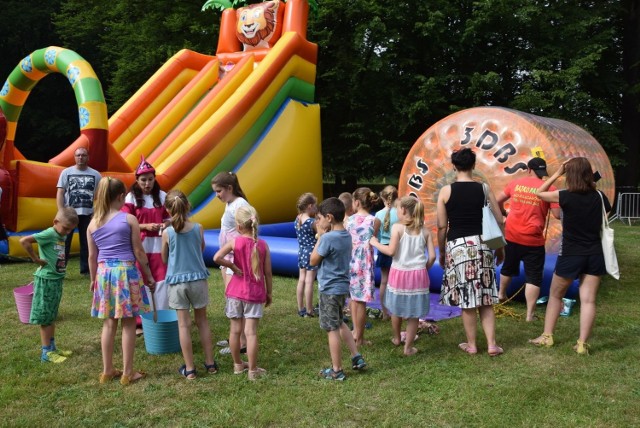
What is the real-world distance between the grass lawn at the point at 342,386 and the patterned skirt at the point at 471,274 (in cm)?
41

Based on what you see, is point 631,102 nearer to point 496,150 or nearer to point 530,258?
point 496,150

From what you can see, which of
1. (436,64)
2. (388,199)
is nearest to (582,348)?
(388,199)

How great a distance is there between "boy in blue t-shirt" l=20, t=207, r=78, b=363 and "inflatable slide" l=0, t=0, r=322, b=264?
403cm

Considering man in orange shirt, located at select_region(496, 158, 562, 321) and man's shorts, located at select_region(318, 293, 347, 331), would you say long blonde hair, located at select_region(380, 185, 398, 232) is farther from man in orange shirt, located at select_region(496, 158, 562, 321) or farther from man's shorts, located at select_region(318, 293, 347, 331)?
man's shorts, located at select_region(318, 293, 347, 331)

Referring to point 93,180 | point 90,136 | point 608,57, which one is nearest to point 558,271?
point 93,180

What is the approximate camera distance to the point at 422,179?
23.9 ft

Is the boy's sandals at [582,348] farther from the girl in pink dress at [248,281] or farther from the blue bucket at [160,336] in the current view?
the blue bucket at [160,336]

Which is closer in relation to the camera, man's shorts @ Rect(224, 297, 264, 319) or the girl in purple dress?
the girl in purple dress

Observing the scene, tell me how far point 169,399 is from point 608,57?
19.2 m

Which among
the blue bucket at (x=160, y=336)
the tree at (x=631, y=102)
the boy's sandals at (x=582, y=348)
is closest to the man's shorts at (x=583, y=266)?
the boy's sandals at (x=582, y=348)

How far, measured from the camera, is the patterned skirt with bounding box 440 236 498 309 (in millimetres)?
4059

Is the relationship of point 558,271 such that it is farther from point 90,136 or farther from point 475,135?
point 90,136

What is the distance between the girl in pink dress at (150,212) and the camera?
4.32m

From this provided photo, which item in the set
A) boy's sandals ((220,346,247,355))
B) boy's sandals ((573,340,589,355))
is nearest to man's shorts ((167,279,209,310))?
boy's sandals ((220,346,247,355))
